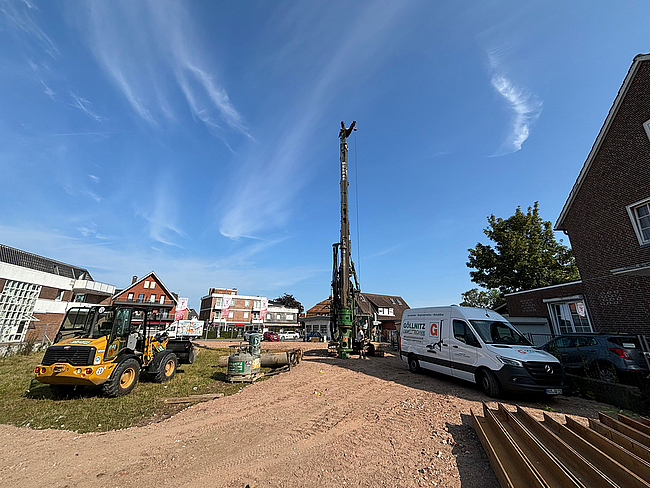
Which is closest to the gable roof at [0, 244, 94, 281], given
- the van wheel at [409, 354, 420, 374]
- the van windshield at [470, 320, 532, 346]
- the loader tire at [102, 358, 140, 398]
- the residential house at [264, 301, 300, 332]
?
the loader tire at [102, 358, 140, 398]

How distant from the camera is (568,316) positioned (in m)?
15.6

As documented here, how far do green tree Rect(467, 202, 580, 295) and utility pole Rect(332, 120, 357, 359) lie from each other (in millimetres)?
13462

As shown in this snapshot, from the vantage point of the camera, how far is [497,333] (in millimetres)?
8820

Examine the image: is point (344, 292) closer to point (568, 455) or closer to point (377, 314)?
point (568, 455)

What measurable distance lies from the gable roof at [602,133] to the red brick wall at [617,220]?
0.53 feet

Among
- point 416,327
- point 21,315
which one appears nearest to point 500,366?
point 416,327

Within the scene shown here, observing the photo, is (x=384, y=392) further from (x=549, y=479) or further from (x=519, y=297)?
(x=519, y=297)

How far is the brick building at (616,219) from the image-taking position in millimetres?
12000

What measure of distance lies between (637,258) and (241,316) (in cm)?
5353

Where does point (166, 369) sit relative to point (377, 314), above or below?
below

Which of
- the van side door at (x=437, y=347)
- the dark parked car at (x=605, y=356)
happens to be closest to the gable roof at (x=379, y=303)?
the van side door at (x=437, y=347)

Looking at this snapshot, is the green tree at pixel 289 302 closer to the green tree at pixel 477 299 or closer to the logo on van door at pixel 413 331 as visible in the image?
the green tree at pixel 477 299

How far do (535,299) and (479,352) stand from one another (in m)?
12.0

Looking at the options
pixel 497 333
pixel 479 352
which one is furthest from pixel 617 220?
pixel 479 352
